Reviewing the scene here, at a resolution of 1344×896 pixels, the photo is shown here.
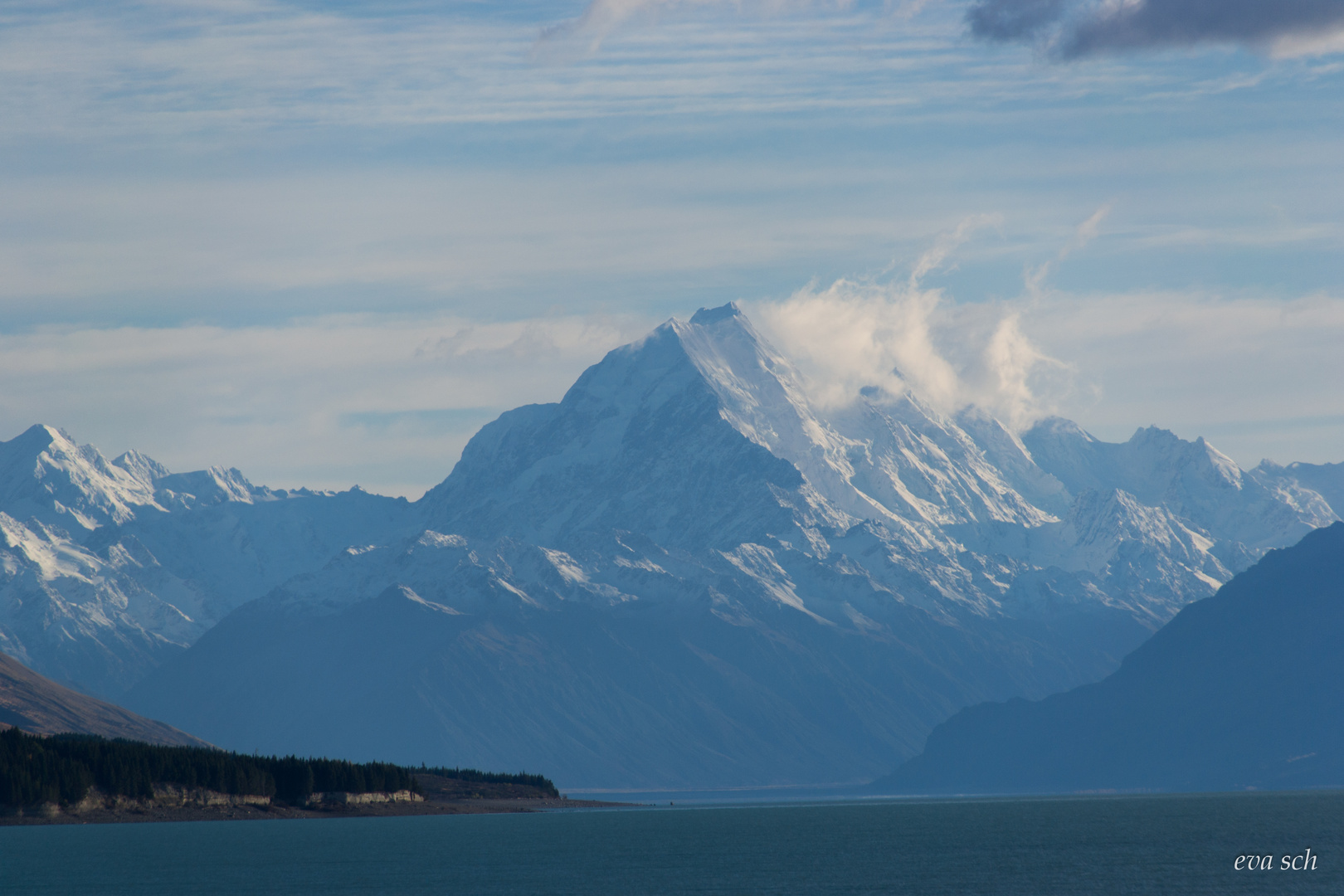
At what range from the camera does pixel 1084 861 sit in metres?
188

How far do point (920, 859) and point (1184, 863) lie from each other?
1169 inches

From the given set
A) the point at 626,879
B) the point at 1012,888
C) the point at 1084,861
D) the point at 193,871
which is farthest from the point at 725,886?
the point at 193,871

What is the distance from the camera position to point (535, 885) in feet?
554

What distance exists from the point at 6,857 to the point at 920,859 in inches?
4132

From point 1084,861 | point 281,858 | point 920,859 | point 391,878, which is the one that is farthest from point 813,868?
point 281,858

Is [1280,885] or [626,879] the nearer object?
[1280,885]

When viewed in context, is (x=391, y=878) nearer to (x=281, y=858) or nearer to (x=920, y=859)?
(x=281, y=858)

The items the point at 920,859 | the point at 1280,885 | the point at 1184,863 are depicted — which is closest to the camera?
the point at 1280,885

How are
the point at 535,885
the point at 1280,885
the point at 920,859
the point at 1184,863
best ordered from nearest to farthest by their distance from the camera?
the point at 1280,885 → the point at 535,885 → the point at 1184,863 → the point at 920,859

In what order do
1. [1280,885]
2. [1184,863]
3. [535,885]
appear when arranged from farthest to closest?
[1184,863]
[535,885]
[1280,885]

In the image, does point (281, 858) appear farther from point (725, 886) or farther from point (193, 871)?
point (725, 886)
